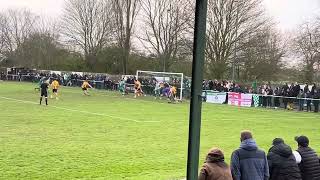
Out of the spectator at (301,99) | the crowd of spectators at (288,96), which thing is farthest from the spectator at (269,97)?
the spectator at (301,99)

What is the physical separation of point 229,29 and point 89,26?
2081 cm

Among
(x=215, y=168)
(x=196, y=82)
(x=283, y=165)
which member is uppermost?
(x=196, y=82)


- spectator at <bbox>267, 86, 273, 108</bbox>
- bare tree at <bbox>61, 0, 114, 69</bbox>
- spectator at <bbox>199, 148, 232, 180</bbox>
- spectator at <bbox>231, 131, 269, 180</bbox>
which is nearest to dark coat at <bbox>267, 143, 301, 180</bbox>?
spectator at <bbox>231, 131, 269, 180</bbox>

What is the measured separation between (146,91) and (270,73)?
15.4 metres

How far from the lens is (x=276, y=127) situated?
23484 millimetres

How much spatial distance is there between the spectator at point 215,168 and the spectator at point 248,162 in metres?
0.79

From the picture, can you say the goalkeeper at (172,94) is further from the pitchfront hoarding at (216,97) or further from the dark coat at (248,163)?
the dark coat at (248,163)

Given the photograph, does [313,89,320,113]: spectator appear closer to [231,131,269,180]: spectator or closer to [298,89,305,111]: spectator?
[298,89,305,111]: spectator

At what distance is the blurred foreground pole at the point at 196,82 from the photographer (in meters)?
3.41

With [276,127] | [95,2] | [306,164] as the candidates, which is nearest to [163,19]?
[95,2]

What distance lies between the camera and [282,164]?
7.44 meters

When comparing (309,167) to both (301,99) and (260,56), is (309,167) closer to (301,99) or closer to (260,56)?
(301,99)

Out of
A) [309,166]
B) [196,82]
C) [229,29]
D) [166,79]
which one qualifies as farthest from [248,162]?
[229,29]

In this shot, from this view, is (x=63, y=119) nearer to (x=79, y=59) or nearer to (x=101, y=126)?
(x=101, y=126)
